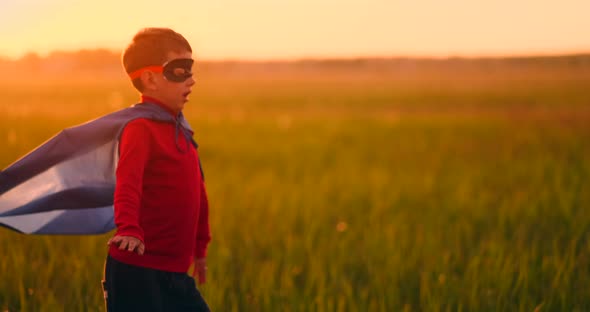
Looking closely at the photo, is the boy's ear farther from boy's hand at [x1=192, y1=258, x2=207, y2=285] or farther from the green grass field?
the green grass field

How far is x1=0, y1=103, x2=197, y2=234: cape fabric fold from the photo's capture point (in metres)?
1.82

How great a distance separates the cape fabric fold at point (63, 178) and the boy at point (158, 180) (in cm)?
9

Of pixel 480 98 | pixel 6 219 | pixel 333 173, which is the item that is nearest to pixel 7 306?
pixel 6 219

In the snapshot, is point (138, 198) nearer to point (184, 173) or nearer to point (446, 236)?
point (184, 173)

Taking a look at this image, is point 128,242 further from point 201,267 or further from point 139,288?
point 201,267

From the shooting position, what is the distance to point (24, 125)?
24.6 ft

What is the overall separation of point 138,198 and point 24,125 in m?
6.77

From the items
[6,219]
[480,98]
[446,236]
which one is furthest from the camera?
[480,98]

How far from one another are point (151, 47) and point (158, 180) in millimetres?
421

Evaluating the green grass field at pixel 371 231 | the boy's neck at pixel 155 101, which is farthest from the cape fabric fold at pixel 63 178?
the green grass field at pixel 371 231

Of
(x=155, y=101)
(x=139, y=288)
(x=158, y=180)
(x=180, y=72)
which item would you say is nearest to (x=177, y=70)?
(x=180, y=72)

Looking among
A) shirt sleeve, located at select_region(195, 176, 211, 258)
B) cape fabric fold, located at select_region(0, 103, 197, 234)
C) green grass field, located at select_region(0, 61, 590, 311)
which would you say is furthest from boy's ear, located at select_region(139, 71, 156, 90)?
green grass field, located at select_region(0, 61, 590, 311)

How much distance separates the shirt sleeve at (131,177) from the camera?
5.08 ft

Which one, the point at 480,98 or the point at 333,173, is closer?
the point at 333,173
